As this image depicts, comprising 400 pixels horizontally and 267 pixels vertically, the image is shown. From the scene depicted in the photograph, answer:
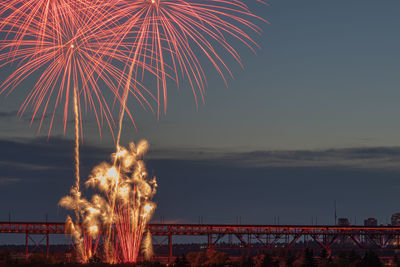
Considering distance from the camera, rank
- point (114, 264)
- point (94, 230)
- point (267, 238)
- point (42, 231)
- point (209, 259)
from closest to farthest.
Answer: point (94, 230), point (114, 264), point (209, 259), point (42, 231), point (267, 238)

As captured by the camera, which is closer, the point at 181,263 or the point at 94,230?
the point at 94,230

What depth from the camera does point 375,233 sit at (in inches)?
3895

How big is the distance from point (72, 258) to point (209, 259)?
17.1 m

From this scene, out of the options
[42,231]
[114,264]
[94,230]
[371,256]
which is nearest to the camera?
[94,230]

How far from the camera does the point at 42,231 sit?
89.6 m

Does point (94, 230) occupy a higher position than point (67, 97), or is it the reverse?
point (67, 97)

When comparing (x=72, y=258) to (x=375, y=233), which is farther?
(x=375, y=233)

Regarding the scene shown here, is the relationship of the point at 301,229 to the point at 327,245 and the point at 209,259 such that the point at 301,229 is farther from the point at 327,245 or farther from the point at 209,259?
the point at 209,259

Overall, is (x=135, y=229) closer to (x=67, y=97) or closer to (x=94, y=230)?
(x=94, y=230)

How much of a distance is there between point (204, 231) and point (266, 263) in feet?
82.6

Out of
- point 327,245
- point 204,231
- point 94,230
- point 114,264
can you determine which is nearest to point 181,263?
point 114,264

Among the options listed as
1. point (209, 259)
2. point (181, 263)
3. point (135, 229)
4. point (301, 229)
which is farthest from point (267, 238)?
point (135, 229)

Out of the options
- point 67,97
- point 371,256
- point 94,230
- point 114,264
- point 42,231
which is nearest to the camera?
point 67,97

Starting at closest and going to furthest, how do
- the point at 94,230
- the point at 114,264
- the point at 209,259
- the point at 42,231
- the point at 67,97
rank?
the point at 67,97, the point at 94,230, the point at 114,264, the point at 209,259, the point at 42,231
